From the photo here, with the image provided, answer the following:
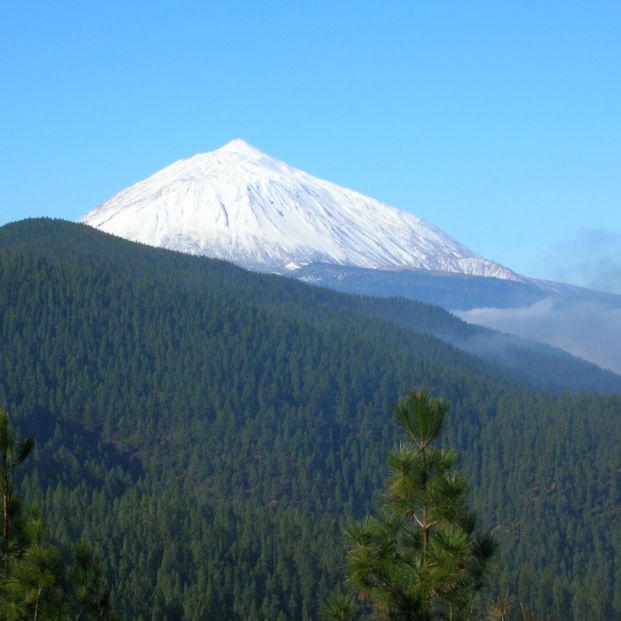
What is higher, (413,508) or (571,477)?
(413,508)

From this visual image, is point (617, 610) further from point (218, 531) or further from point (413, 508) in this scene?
point (413, 508)

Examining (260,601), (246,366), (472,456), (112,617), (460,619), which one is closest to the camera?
(460,619)

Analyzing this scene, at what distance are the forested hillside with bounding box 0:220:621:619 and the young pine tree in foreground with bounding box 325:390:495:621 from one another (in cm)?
7547

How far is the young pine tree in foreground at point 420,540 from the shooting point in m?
20.5

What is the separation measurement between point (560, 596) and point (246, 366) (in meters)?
92.3

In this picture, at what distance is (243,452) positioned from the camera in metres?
166

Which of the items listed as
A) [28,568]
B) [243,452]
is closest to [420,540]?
[28,568]

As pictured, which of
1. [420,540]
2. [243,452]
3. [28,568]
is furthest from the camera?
[243,452]

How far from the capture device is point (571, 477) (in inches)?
6540

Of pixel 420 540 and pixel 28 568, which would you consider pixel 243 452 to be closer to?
pixel 28 568

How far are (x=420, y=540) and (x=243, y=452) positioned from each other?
146 m

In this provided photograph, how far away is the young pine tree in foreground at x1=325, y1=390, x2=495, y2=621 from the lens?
20531 millimetres

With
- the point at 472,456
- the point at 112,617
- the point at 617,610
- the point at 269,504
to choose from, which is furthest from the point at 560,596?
the point at 112,617

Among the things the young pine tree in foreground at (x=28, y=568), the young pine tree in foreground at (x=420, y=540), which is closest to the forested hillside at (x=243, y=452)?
the young pine tree in foreground at (x=28, y=568)
